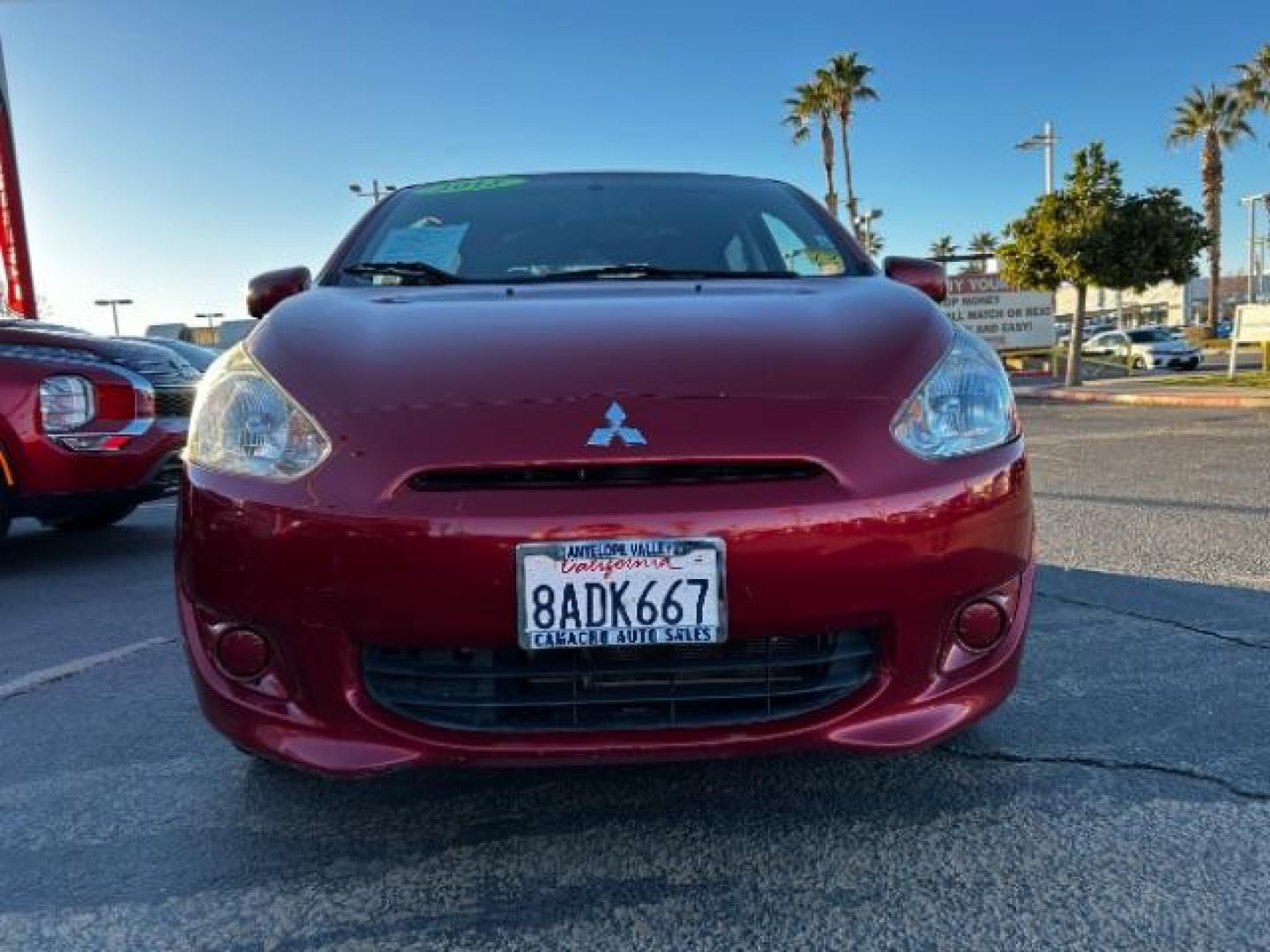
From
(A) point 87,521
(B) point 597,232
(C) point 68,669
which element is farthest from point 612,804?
(A) point 87,521

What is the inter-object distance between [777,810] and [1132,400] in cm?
1517

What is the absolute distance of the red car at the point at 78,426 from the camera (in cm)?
449

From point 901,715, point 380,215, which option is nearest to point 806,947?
point 901,715

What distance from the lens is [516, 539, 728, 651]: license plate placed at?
1.64 metres

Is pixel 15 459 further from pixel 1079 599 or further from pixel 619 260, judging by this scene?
pixel 1079 599

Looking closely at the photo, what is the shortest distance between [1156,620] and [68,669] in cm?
337

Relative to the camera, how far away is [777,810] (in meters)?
2.03

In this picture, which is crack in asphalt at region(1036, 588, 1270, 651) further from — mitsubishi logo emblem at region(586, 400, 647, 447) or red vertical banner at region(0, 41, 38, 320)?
red vertical banner at region(0, 41, 38, 320)

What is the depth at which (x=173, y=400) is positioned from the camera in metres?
4.87

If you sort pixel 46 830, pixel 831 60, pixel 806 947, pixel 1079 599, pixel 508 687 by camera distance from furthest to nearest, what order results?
pixel 831 60 < pixel 1079 599 < pixel 46 830 < pixel 508 687 < pixel 806 947

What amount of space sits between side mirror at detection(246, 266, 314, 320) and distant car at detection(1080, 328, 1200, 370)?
2697 cm

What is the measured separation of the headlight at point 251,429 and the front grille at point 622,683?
1.20 feet

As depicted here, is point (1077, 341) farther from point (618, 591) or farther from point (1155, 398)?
point (618, 591)

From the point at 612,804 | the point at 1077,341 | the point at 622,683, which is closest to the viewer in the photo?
the point at 622,683
